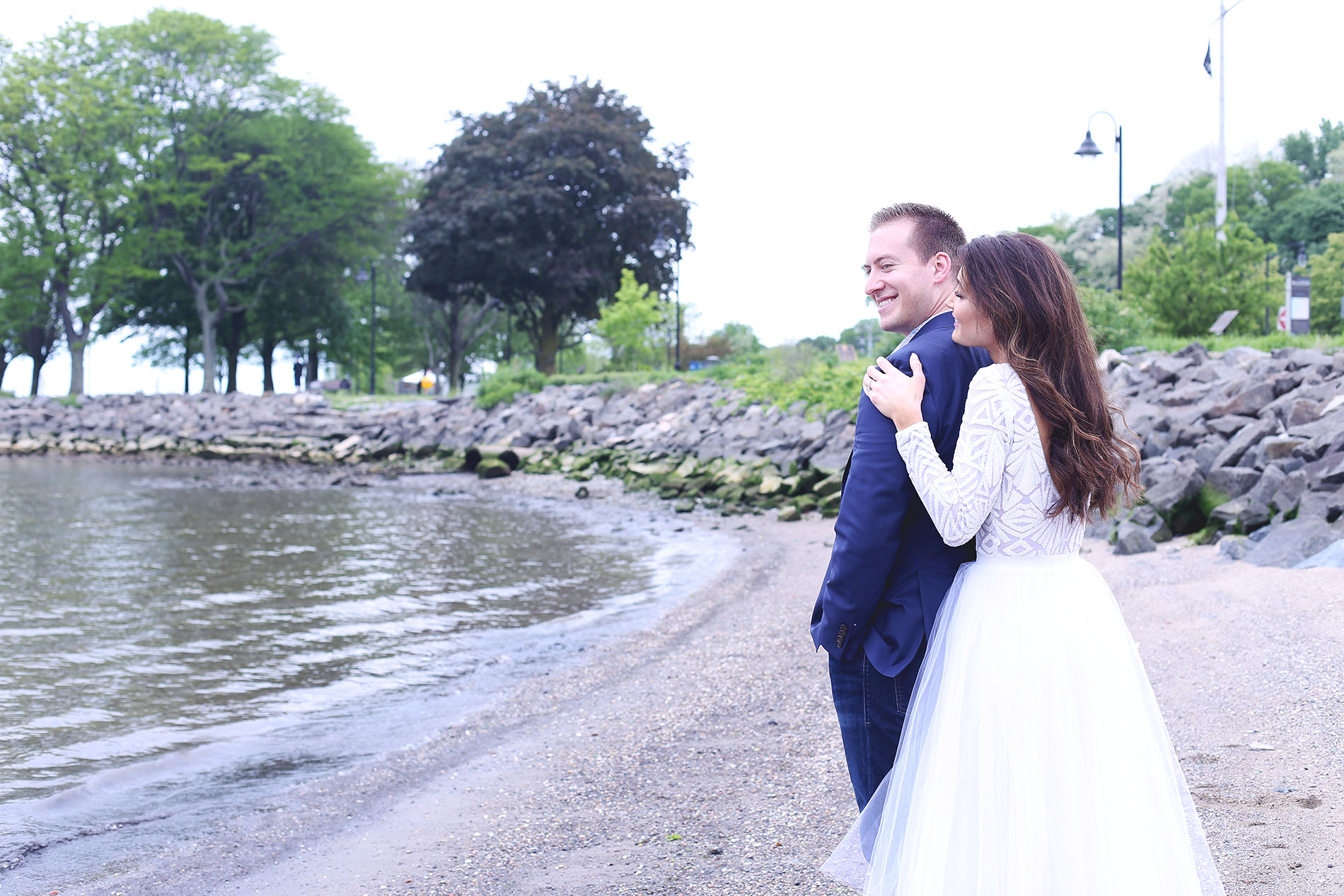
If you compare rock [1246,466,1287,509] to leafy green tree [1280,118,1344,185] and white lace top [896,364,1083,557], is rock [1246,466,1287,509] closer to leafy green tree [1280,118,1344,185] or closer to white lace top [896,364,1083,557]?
white lace top [896,364,1083,557]

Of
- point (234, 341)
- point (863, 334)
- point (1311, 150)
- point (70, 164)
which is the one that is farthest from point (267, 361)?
point (1311, 150)

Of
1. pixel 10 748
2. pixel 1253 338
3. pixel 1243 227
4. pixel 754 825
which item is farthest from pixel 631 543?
pixel 1243 227

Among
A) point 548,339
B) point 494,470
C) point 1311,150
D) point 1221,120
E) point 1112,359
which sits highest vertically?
point 1311,150

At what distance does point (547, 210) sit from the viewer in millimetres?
39500

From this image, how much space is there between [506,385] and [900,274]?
3384 centimetres

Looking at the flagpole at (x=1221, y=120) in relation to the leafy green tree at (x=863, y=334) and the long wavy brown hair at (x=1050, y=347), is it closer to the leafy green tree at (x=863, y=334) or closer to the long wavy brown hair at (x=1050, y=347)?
the leafy green tree at (x=863, y=334)

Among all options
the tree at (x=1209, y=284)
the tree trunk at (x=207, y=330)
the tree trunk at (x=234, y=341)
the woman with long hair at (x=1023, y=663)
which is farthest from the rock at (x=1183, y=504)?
the tree trunk at (x=234, y=341)

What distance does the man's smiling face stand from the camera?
9.58ft

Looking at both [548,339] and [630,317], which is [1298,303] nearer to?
[630,317]

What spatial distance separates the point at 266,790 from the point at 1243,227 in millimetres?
21811

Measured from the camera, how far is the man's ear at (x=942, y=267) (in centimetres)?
291

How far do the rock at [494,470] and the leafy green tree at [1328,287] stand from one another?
25.2 m

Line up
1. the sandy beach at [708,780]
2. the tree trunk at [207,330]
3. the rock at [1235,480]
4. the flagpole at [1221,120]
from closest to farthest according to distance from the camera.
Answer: the sandy beach at [708,780], the rock at [1235,480], the flagpole at [1221,120], the tree trunk at [207,330]

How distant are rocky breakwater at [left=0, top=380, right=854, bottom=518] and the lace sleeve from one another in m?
13.7
